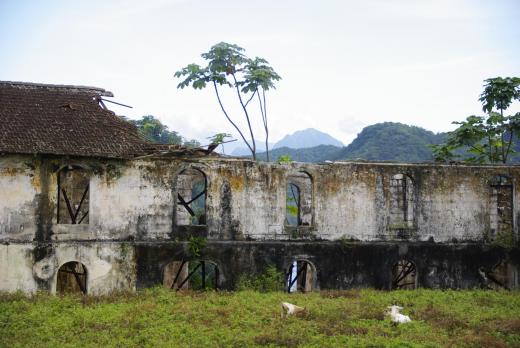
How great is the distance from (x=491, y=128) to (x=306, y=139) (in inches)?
5167

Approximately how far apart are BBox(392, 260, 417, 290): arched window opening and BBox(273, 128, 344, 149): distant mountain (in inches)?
4887

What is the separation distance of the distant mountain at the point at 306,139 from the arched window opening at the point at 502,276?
126587 millimetres

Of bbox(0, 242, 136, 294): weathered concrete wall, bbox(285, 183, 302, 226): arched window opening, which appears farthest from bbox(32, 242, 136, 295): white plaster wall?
bbox(285, 183, 302, 226): arched window opening

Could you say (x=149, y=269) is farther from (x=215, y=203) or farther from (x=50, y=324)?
(x=50, y=324)

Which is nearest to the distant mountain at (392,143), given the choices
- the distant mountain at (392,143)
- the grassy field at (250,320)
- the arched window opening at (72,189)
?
the distant mountain at (392,143)

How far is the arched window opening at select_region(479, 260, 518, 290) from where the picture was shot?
19.4 metres

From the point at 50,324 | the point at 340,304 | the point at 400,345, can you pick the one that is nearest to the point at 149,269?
the point at 50,324

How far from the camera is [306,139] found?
153875mm

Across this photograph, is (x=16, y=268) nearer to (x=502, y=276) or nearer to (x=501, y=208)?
(x=502, y=276)

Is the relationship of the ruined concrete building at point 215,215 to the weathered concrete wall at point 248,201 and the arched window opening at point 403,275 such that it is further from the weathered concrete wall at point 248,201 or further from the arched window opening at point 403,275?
the arched window opening at point 403,275

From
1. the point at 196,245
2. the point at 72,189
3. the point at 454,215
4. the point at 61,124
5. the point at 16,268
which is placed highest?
the point at 61,124

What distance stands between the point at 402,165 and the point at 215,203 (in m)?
6.33

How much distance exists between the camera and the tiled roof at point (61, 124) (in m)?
16.8

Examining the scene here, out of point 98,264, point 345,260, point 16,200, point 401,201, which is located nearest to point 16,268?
point 16,200
